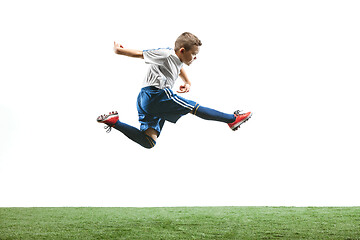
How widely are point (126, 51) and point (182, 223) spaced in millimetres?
1786

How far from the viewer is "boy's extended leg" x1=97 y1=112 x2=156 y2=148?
96.0 inches

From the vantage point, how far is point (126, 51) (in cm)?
216

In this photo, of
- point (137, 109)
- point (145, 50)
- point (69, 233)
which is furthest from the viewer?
point (69, 233)

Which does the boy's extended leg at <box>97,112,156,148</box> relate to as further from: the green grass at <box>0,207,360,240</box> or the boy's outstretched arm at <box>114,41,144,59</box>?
the green grass at <box>0,207,360,240</box>

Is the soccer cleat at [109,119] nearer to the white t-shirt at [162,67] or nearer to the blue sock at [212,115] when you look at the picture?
the white t-shirt at [162,67]

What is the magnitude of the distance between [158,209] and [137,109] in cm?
193

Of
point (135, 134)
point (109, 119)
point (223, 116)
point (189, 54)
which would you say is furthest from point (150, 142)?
point (189, 54)

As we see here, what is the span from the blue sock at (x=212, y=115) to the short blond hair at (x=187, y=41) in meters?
0.37

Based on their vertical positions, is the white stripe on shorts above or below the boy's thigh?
above

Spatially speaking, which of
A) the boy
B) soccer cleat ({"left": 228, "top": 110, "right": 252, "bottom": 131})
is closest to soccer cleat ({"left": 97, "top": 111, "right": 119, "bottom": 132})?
the boy

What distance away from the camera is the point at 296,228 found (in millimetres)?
3072

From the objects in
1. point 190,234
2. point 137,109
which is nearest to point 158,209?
point 190,234

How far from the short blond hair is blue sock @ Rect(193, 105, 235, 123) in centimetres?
37

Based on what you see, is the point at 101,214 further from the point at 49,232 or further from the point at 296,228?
the point at 296,228
